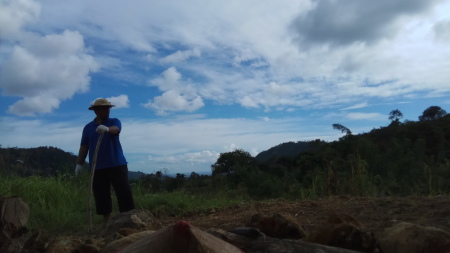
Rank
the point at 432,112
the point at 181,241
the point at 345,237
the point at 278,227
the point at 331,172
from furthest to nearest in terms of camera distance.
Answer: the point at 432,112
the point at 331,172
the point at 278,227
the point at 345,237
the point at 181,241

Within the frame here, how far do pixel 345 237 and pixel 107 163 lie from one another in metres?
3.64

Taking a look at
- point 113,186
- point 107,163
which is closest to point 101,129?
point 107,163

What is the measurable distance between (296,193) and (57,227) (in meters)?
4.20

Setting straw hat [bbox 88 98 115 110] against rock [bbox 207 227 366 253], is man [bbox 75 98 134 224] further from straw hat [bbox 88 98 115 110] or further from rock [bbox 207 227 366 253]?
rock [bbox 207 227 366 253]

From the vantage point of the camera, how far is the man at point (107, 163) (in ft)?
17.9

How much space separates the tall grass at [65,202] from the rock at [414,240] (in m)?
4.11

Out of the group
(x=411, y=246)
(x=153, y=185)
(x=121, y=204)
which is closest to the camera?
(x=411, y=246)

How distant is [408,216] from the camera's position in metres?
3.51

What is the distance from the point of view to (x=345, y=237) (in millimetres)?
2445

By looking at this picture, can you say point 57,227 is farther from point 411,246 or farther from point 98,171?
point 411,246

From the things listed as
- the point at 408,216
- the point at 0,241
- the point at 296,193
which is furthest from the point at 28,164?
the point at 408,216

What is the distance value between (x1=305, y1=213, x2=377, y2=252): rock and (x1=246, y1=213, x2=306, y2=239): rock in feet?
0.74

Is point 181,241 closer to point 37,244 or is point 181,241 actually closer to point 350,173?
point 37,244

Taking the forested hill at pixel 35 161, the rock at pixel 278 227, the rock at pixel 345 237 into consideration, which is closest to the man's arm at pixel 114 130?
the rock at pixel 278 227
